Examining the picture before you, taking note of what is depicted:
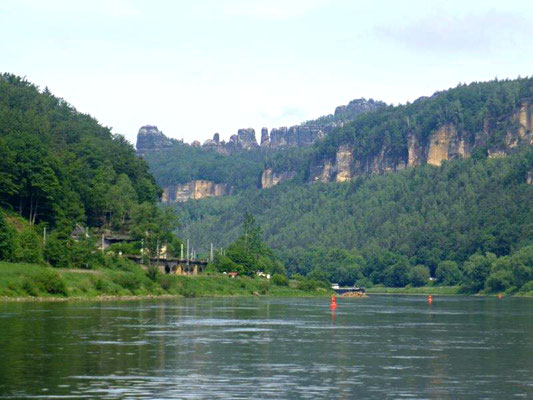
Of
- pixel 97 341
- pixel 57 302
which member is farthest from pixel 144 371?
pixel 57 302

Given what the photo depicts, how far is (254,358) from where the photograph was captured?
2403 inches

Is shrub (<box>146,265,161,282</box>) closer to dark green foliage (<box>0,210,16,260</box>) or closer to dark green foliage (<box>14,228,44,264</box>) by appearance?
dark green foliage (<box>14,228,44,264</box>)

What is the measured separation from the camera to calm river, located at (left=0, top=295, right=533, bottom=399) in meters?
46.5

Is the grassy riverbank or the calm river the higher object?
the grassy riverbank

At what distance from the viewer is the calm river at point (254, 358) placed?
153ft

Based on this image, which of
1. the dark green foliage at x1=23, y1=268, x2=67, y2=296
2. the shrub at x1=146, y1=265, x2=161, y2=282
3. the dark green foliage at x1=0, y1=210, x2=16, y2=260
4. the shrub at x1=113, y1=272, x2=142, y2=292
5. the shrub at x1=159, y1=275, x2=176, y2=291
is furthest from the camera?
the shrub at x1=146, y1=265, x2=161, y2=282

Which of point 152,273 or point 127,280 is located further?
point 152,273

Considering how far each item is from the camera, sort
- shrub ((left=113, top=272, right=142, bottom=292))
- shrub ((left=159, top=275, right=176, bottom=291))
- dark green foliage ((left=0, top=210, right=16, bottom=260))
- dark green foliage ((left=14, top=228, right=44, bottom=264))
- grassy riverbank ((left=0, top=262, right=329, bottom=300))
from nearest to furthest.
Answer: grassy riverbank ((left=0, top=262, right=329, bottom=300)) < dark green foliage ((left=0, top=210, right=16, bottom=260)) < dark green foliage ((left=14, top=228, right=44, bottom=264)) < shrub ((left=113, top=272, right=142, bottom=292)) < shrub ((left=159, top=275, right=176, bottom=291))

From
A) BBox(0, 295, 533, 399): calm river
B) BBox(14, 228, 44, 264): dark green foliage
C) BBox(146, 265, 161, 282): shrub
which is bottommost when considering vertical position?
BBox(0, 295, 533, 399): calm river

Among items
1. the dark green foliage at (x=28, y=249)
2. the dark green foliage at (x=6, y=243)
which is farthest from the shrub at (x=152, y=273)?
the dark green foliage at (x=6, y=243)

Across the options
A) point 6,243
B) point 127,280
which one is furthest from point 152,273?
point 6,243

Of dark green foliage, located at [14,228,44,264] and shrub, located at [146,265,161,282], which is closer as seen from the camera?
dark green foliage, located at [14,228,44,264]

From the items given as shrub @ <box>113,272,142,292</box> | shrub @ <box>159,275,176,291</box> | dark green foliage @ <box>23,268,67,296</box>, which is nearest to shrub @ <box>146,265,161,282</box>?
shrub @ <box>159,275,176,291</box>

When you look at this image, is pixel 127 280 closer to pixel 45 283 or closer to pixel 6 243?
pixel 6 243
